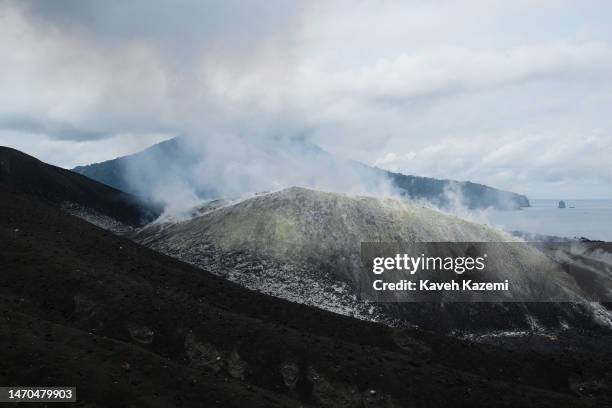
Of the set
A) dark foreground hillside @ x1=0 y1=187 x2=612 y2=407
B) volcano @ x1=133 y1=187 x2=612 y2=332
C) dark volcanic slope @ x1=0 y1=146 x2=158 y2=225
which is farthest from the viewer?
dark volcanic slope @ x1=0 y1=146 x2=158 y2=225

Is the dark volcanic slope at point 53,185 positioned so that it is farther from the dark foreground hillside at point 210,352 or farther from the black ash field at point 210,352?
the dark foreground hillside at point 210,352

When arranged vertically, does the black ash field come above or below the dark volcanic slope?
below

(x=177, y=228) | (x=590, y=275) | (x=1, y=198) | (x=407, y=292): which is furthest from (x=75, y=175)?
(x=590, y=275)

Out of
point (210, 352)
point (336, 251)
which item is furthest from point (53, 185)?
point (210, 352)

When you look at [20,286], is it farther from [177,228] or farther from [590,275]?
[590,275]

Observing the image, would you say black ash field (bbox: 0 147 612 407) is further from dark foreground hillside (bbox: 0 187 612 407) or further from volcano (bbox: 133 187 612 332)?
volcano (bbox: 133 187 612 332)

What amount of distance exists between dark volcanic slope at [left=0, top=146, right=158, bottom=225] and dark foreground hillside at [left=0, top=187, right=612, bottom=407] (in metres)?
109

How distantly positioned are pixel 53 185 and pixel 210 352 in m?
147

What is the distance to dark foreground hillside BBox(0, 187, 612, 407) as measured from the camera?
35.2 meters

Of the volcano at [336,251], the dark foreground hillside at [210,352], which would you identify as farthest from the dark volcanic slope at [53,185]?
the dark foreground hillside at [210,352]

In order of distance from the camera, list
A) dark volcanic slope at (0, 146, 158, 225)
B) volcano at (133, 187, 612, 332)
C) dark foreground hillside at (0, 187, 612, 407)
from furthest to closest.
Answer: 1. dark volcanic slope at (0, 146, 158, 225)
2. volcano at (133, 187, 612, 332)
3. dark foreground hillside at (0, 187, 612, 407)

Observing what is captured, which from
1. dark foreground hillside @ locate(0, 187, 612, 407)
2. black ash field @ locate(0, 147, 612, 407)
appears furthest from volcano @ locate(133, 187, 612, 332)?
dark foreground hillside @ locate(0, 187, 612, 407)

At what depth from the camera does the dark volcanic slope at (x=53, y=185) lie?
163125mm

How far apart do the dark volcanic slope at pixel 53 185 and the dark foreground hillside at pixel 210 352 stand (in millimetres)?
109184
